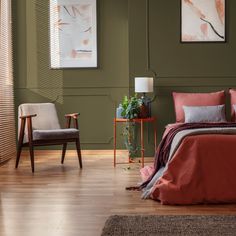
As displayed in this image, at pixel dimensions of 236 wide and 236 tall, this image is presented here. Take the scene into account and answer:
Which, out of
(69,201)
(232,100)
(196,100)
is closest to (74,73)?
(196,100)

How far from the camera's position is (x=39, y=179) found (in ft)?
14.9

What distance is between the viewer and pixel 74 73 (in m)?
6.66

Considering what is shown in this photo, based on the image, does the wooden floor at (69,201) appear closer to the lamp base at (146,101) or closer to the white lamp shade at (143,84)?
the lamp base at (146,101)

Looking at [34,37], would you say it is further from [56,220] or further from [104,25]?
[56,220]

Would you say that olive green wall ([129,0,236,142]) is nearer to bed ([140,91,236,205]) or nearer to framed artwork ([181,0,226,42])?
framed artwork ([181,0,226,42])

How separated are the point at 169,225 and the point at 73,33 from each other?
14.5 ft

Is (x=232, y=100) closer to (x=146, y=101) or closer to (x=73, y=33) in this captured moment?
(x=146, y=101)

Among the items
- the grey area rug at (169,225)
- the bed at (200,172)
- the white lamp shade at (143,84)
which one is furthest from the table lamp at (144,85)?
the grey area rug at (169,225)

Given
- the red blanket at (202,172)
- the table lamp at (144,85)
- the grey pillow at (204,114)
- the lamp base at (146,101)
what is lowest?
the red blanket at (202,172)

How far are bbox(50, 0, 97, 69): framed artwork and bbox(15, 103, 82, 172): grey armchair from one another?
45.9 inches

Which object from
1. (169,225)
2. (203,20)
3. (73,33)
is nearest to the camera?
(169,225)

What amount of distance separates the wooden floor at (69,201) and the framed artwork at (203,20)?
2.03 m

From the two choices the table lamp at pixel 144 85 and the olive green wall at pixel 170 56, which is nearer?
the table lamp at pixel 144 85

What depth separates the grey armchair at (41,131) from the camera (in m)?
4.98
